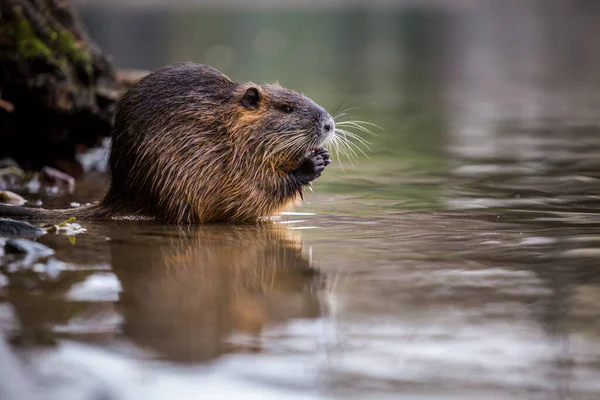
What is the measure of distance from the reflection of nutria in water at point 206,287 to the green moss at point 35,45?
2710mm

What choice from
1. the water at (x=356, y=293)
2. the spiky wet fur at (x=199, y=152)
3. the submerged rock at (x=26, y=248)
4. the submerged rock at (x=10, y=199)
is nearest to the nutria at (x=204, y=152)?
the spiky wet fur at (x=199, y=152)

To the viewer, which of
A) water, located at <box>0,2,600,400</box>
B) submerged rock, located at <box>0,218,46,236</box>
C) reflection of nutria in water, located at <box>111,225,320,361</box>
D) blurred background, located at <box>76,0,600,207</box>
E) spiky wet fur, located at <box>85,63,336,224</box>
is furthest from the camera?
blurred background, located at <box>76,0,600,207</box>

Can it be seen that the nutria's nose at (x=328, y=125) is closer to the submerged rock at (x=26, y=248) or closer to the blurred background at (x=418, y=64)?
the blurred background at (x=418, y=64)

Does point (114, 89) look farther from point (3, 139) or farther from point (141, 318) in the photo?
point (141, 318)

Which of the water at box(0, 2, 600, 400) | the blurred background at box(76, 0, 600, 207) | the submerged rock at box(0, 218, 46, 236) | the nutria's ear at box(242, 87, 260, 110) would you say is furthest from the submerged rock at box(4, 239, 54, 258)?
the blurred background at box(76, 0, 600, 207)

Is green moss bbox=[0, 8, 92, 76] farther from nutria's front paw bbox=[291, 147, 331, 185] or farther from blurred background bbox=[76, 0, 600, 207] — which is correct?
nutria's front paw bbox=[291, 147, 331, 185]

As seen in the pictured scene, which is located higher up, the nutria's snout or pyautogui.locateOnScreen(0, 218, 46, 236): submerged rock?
the nutria's snout

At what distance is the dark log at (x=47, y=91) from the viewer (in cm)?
688

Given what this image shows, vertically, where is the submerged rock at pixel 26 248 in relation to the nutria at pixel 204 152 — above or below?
below

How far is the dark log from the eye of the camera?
6.88m

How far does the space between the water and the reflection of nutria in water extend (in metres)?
0.01

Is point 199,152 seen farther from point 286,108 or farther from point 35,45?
point 35,45

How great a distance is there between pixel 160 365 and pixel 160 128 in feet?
8.53

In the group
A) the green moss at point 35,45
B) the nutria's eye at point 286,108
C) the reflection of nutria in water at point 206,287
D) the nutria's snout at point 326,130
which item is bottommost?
the reflection of nutria in water at point 206,287
